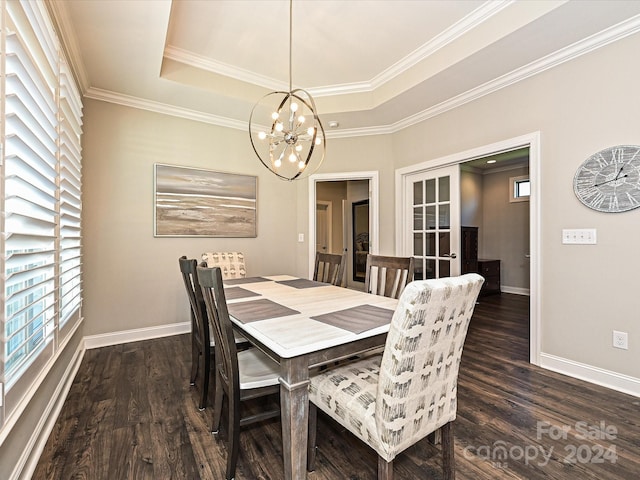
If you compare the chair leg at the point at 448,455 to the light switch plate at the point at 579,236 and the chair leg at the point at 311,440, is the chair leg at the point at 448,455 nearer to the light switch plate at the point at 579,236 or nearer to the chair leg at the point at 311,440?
the chair leg at the point at 311,440

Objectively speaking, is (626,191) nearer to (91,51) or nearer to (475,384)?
(475,384)

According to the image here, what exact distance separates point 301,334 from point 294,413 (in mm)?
303

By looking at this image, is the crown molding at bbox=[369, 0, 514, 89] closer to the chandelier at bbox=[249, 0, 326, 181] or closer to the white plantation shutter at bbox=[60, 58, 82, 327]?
the chandelier at bbox=[249, 0, 326, 181]

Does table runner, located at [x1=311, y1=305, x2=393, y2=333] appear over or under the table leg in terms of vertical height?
over

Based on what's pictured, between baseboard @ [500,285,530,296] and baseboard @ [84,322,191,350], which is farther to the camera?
baseboard @ [500,285,530,296]

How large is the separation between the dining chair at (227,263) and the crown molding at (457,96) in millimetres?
1698

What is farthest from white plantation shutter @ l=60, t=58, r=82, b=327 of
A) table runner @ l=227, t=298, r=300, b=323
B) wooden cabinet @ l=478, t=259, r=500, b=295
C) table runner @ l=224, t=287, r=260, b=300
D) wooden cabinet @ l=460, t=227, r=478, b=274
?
wooden cabinet @ l=478, t=259, r=500, b=295

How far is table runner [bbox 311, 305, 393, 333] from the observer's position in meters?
1.47

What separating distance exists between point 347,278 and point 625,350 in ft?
15.6

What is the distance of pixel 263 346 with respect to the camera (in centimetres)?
137

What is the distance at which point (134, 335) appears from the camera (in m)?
3.37

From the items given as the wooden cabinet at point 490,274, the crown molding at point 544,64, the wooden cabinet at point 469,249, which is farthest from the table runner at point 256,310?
the wooden cabinet at point 490,274

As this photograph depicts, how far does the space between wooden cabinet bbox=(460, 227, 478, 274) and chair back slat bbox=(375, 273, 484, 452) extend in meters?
4.92

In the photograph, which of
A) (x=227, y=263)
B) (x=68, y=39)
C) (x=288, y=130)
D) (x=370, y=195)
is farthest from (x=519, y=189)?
(x=68, y=39)
